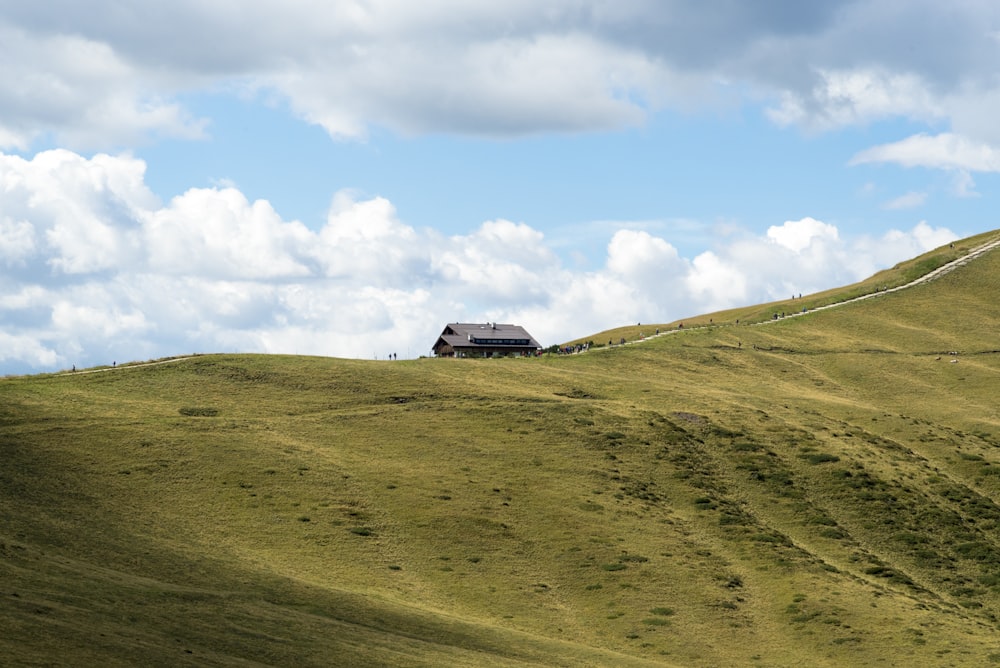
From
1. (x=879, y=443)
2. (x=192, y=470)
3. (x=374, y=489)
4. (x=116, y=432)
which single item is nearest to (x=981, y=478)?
(x=879, y=443)

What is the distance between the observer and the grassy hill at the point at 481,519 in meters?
61.4

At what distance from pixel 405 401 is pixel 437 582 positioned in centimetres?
3975

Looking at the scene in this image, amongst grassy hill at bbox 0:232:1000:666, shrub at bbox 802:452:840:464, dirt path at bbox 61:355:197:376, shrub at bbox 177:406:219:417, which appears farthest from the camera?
dirt path at bbox 61:355:197:376

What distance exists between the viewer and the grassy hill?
61.4 metres

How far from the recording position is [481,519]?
9025cm

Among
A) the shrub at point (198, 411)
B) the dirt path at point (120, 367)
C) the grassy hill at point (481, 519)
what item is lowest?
the grassy hill at point (481, 519)

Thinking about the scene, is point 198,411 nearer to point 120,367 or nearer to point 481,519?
point 120,367

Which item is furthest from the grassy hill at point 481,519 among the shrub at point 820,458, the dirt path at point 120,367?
the dirt path at point 120,367

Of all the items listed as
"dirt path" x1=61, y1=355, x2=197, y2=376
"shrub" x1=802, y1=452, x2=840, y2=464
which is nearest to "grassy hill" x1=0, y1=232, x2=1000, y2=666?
"shrub" x1=802, y1=452, x2=840, y2=464

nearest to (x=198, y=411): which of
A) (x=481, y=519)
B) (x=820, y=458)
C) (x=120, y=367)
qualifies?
(x=120, y=367)

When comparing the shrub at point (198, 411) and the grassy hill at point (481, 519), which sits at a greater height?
the shrub at point (198, 411)

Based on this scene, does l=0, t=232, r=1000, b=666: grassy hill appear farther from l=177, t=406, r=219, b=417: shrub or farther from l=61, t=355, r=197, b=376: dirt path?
l=61, t=355, r=197, b=376: dirt path

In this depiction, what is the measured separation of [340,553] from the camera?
268 ft

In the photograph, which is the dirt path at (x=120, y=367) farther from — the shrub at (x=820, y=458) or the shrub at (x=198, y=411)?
the shrub at (x=820, y=458)
